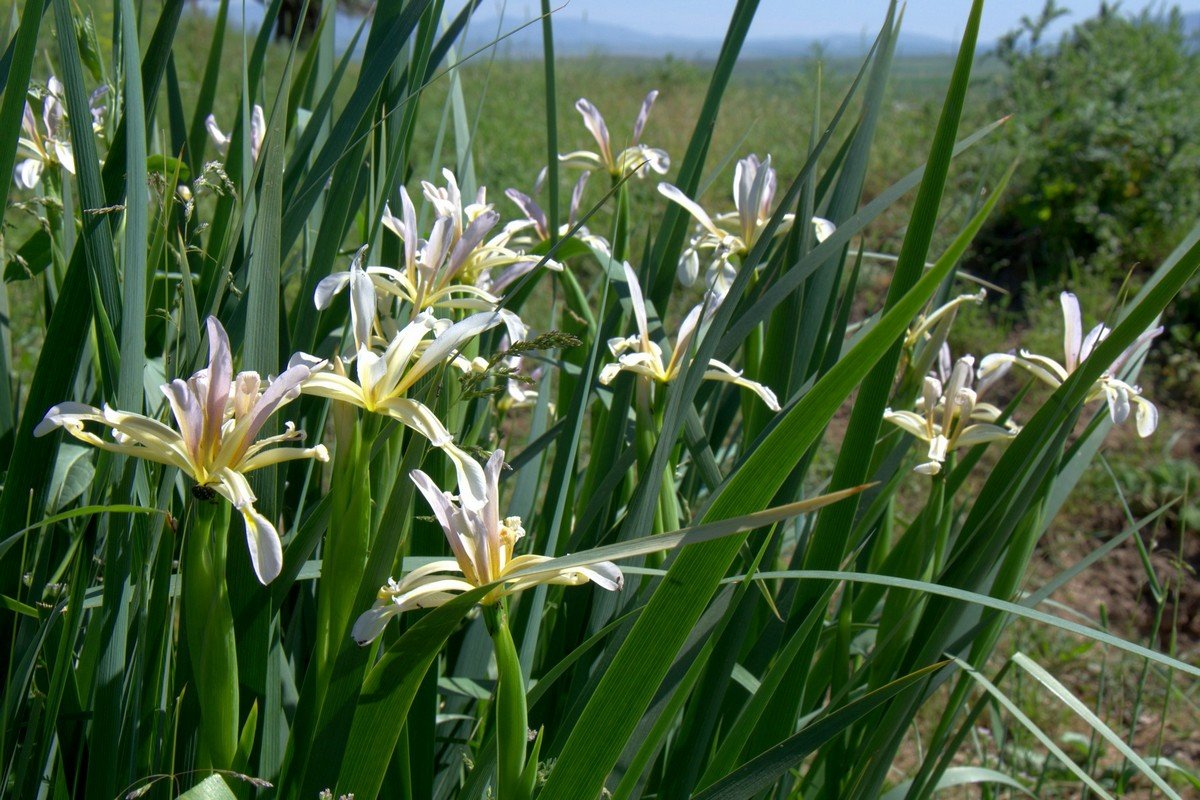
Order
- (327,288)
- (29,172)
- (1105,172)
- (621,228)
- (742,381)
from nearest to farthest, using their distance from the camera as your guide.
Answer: (327,288), (742,381), (29,172), (621,228), (1105,172)

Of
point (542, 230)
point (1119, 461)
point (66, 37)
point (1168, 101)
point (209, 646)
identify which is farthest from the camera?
point (1168, 101)

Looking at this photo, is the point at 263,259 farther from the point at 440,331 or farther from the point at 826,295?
the point at 826,295

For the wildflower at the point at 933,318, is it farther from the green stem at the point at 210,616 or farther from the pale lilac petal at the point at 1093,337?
the green stem at the point at 210,616

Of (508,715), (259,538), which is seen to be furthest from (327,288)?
(508,715)

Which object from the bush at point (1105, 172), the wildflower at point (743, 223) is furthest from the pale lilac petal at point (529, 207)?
the bush at point (1105, 172)

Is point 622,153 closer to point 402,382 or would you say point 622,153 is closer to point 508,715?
point 402,382

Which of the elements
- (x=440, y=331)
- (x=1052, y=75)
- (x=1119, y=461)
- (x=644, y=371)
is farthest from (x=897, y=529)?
(x=1052, y=75)

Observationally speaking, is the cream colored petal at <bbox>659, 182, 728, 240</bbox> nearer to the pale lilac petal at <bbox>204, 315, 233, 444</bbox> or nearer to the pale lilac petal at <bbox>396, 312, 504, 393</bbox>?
the pale lilac petal at <bbox>396, 312, 504, 393</bbox>
